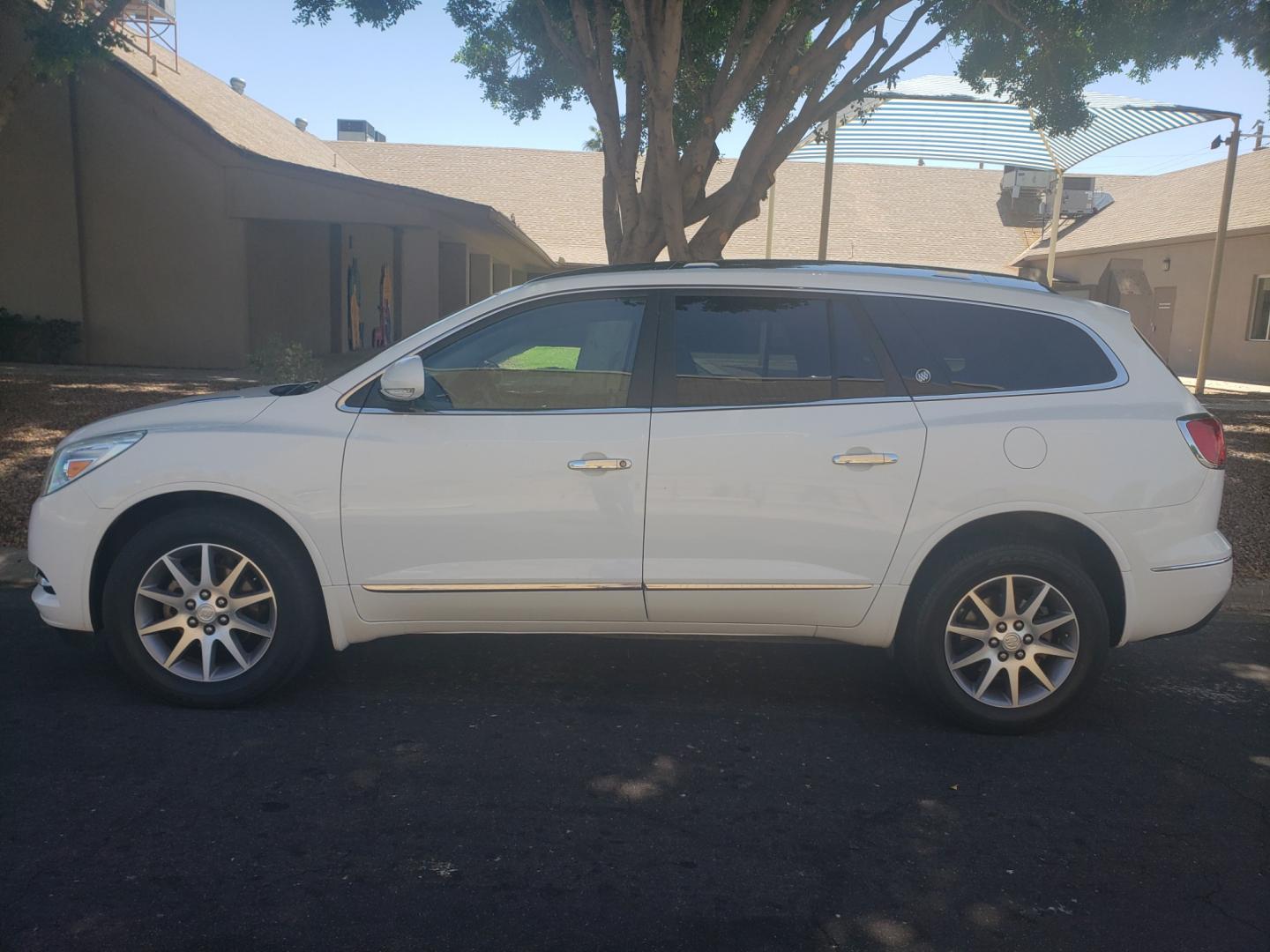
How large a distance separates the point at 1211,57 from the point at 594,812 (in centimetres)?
1382

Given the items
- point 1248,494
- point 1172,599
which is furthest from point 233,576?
point 1248,494

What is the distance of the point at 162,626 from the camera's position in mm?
4477

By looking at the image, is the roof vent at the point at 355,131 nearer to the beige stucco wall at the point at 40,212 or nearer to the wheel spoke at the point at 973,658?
the beige stucco wall at the point at 40,212

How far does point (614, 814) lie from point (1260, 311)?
86.6 ft

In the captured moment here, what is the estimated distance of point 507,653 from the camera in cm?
546

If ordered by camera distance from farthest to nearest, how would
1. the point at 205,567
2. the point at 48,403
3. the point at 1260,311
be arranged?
the point at 1260,311 → the point at 48,403 → the point at 205,567

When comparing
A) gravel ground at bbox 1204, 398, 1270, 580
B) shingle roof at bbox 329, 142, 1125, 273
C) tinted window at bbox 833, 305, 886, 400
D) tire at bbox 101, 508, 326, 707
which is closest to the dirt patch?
tire at bbox 101, 508, 326, 707

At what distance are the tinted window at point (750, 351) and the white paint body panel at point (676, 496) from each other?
0.33 feet

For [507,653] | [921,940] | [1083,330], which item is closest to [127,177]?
[507,653]

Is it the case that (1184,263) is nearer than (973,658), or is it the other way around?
(973,658)

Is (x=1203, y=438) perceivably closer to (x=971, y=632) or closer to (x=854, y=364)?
(x=971, y=632)

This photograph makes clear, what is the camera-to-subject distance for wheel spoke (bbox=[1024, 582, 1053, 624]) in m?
4.48

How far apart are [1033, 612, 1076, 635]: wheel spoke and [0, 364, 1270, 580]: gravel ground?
3.67 meters

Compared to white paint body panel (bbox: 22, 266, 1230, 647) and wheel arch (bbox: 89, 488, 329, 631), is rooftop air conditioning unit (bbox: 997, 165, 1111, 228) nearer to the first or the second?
white paint body panel (bbox: 22, 266, 1230, 647)
